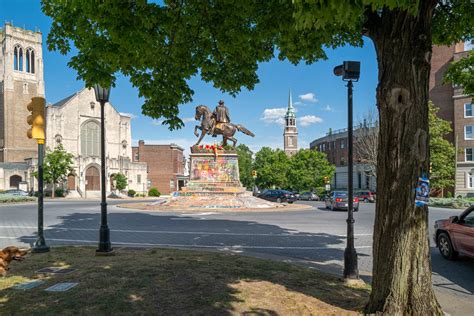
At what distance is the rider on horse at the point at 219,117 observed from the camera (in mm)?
33344

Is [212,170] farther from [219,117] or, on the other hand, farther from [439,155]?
[439,155]

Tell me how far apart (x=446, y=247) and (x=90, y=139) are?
6952cm

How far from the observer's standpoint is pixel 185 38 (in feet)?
24.9

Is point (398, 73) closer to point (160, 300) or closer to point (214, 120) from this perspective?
point (160, 300)

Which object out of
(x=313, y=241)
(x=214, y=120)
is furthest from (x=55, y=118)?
(x=313, y=241)

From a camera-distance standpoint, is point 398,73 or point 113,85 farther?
point 113,85

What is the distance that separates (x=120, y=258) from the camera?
824 cm

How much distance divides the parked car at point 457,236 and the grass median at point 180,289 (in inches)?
153

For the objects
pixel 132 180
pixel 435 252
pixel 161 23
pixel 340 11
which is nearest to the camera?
pixel 340 11

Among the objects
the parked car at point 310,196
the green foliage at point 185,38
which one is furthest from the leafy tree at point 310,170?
the green foliage at point 185,38

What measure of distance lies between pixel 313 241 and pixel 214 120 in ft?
75.2

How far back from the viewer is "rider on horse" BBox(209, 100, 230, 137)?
109ft

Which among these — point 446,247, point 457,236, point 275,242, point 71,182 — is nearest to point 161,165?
point 71,182

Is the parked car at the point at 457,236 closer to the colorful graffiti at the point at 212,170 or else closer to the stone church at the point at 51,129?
the colorful graffiti at the point at 212,170
